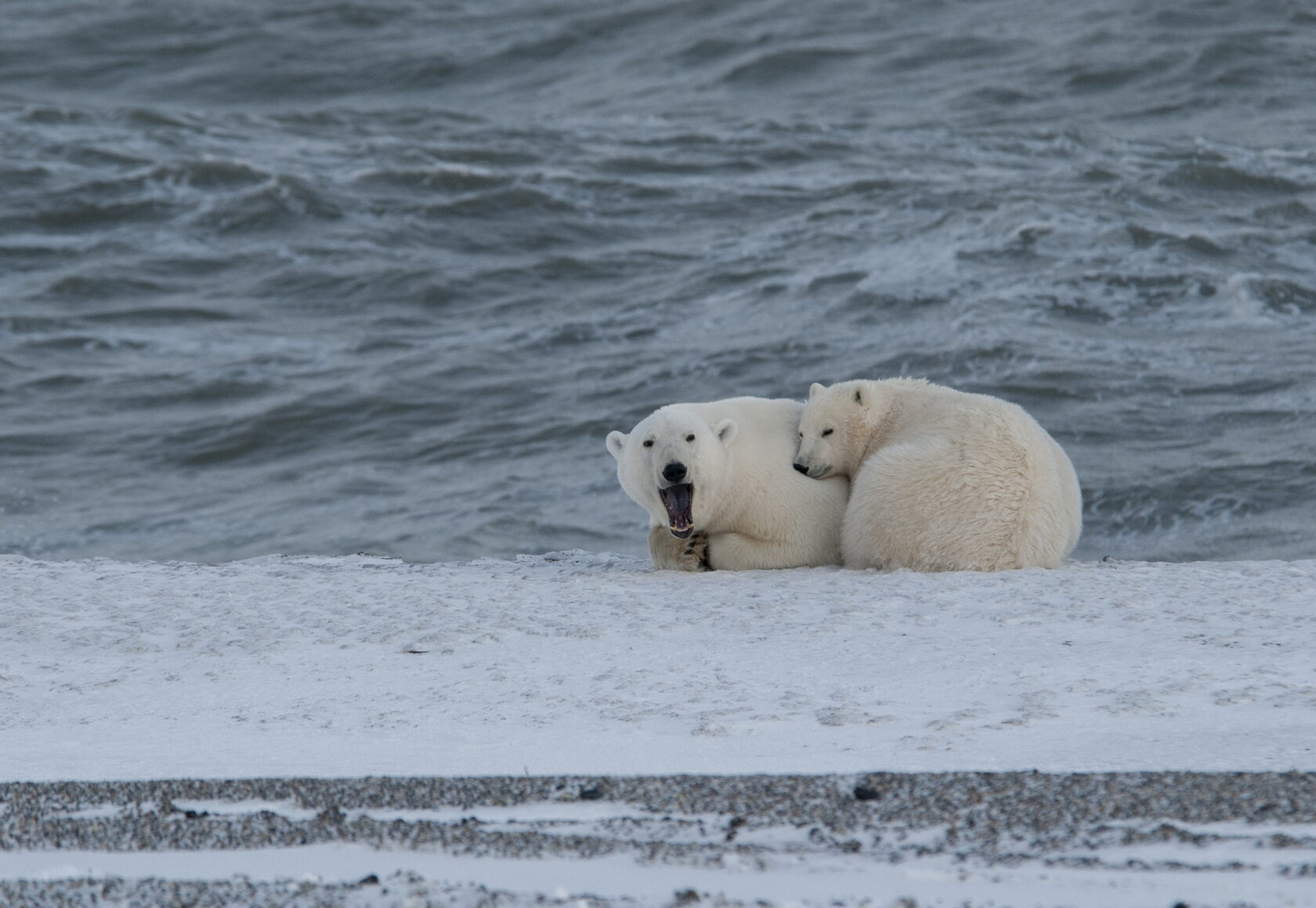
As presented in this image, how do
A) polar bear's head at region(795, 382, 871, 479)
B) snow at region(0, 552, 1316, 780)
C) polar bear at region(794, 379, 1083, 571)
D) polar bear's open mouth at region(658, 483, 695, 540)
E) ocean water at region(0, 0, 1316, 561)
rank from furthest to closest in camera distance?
ocean water at region(0, 0, 1316, 561), polar bear's head at region(795, 382, 871, 479), polar bear's open mouth at region(658, 483, 695, 540), polar bear at region(794, 379, 1083, 571), snow at region(0, 552, 1316, 780)

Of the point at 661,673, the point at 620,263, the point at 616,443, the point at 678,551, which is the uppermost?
the point at 616,443

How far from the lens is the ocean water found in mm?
9742

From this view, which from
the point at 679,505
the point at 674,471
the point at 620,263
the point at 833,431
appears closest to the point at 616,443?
the point at 679,505

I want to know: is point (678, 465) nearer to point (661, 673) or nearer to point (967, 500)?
point (967, 500)

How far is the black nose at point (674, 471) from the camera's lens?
15.7 feet

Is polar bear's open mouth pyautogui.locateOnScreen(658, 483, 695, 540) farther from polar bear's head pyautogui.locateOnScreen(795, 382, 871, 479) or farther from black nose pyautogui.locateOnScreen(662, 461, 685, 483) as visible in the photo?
polar bear's head pyautogui.locateOnScreen(795, 382, 871, 479)

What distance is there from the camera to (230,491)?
1009 cm

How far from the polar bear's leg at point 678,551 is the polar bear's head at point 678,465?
0.40 ft

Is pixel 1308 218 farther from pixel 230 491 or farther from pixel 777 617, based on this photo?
pixel 777 617

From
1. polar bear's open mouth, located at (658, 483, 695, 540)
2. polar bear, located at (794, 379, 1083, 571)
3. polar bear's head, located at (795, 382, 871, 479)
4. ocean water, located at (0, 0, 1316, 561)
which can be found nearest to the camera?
polar bear, located at (794, 379, 1083, 571)

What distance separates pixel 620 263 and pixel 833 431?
9254 millimetres

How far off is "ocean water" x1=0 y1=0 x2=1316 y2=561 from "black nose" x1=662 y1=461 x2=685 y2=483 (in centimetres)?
349

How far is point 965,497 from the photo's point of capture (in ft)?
15.7

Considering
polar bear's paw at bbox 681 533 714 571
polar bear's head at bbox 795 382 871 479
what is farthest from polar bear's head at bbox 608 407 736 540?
polar bear's head at bbox 795 382 871 479
